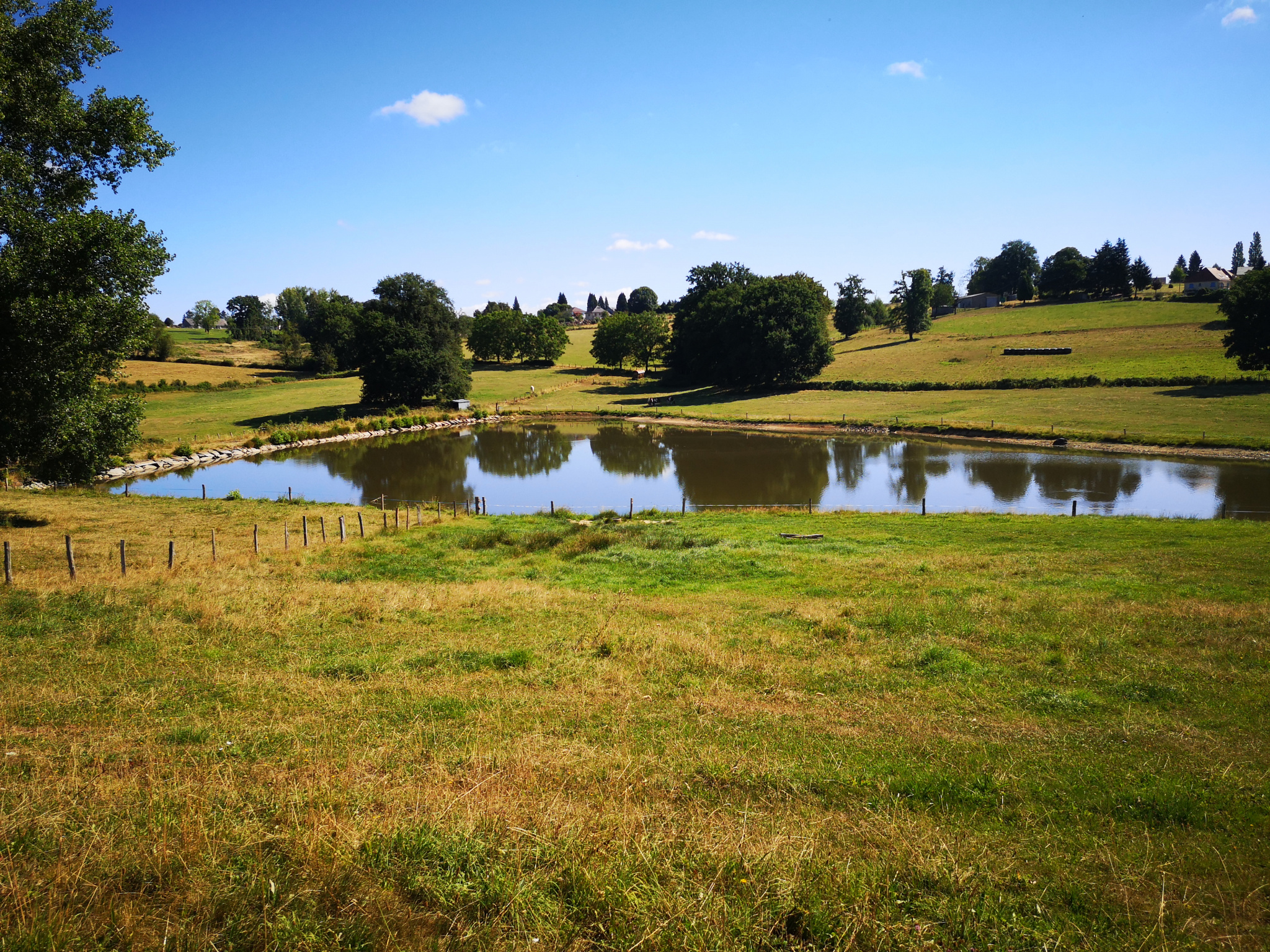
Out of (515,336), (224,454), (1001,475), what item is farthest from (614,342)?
(1001,475)

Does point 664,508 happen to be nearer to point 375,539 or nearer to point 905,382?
point 375,539

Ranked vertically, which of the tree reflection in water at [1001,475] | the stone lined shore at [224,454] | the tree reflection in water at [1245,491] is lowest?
the tree reflection in water at [1245,491]

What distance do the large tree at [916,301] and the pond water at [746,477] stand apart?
56.7m

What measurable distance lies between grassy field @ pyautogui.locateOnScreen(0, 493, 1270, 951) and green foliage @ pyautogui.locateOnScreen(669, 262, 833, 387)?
70.6 metres

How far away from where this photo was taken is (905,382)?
79.1 metres

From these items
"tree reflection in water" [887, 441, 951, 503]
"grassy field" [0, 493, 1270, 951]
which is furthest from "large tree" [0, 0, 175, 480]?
"tree reflection in water" [887, 441, 951, 503]

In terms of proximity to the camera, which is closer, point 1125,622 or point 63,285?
point 1125,622

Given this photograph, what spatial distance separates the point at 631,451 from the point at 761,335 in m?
35.4

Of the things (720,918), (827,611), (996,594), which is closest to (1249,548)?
(996,594)

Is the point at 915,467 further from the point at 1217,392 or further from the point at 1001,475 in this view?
the point at 1217,392

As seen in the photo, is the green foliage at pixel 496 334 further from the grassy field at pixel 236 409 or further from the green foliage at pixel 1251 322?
the green foliage at pixel 1251 322

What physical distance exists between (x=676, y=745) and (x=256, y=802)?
12.9ft

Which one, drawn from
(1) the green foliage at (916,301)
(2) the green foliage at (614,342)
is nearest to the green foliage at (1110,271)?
(1) the green foliage at (916,301)

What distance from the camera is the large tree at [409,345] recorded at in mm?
72250
